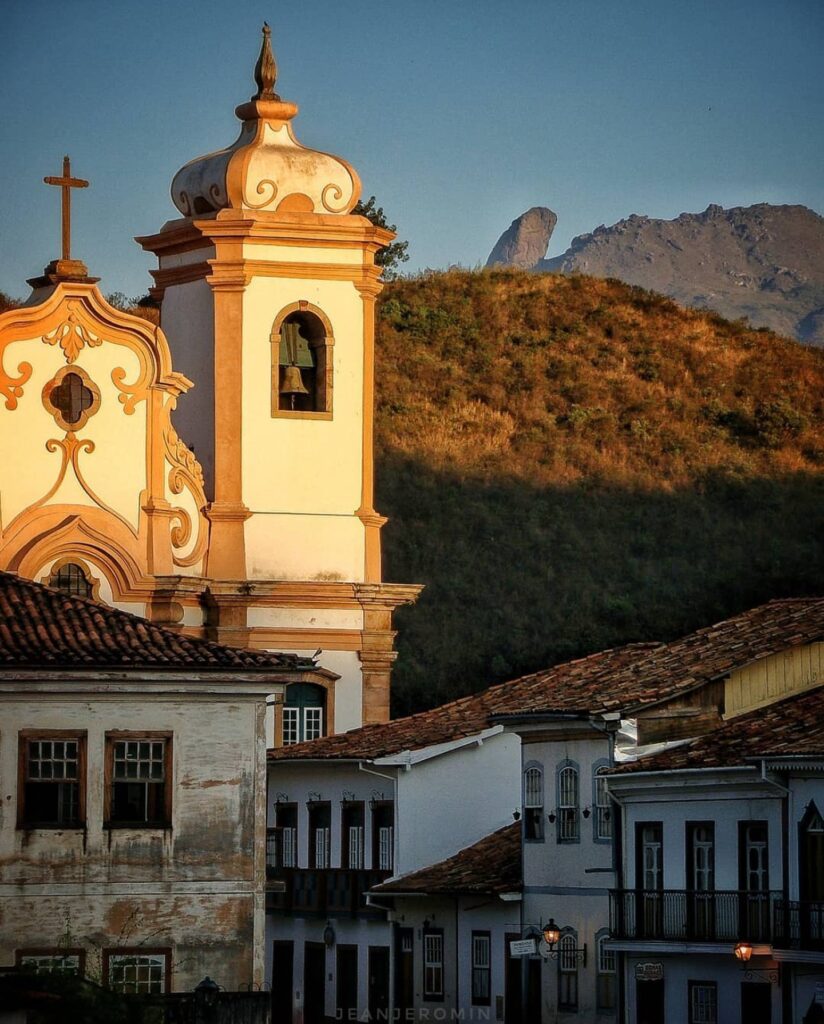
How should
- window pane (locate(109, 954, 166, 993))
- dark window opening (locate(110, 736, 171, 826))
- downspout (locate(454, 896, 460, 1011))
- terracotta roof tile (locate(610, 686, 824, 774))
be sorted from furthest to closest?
downspout (locate(454, 896, 460, 1011)) → terracotta roof tile (locate(610, 686, 824, 774)) → dark window opening (locate(110, 736, 171, 826)) → window pane (locate(109, 954, 166, 993))

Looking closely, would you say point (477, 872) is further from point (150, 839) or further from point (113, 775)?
point (113, 775)

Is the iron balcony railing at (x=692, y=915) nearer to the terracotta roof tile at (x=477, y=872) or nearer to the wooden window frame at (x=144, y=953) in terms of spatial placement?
the terracotta roof tile at (x=477, y=872)

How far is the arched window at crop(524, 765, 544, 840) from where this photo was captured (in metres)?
45.9

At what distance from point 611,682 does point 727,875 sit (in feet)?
23.9

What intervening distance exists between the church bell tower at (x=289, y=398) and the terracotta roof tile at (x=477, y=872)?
524 centimetres

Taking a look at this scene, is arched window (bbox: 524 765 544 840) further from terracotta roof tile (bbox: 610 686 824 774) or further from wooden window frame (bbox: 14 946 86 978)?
wooden window frame (bbox: 14 946 86 978)

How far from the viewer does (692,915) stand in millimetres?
40562

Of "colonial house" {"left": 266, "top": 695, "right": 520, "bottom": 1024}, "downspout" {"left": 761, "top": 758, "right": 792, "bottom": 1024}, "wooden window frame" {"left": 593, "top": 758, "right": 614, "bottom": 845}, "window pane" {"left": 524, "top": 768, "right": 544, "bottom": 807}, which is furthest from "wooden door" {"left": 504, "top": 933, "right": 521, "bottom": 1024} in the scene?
"downspout" {"left": 761, "top": 758, "right": 792, "bottom": 1024}

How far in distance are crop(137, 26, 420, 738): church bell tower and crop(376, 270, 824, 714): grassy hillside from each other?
18680 millimetres

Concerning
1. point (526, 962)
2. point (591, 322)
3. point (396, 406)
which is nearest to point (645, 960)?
point (526, 962)

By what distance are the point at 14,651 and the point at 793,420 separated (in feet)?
194

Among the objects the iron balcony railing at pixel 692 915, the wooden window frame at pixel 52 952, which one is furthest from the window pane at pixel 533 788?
the wooden window frame at pixel 52 952

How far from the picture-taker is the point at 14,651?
124 feet

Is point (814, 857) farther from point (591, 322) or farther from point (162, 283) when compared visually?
point (591, 322)
